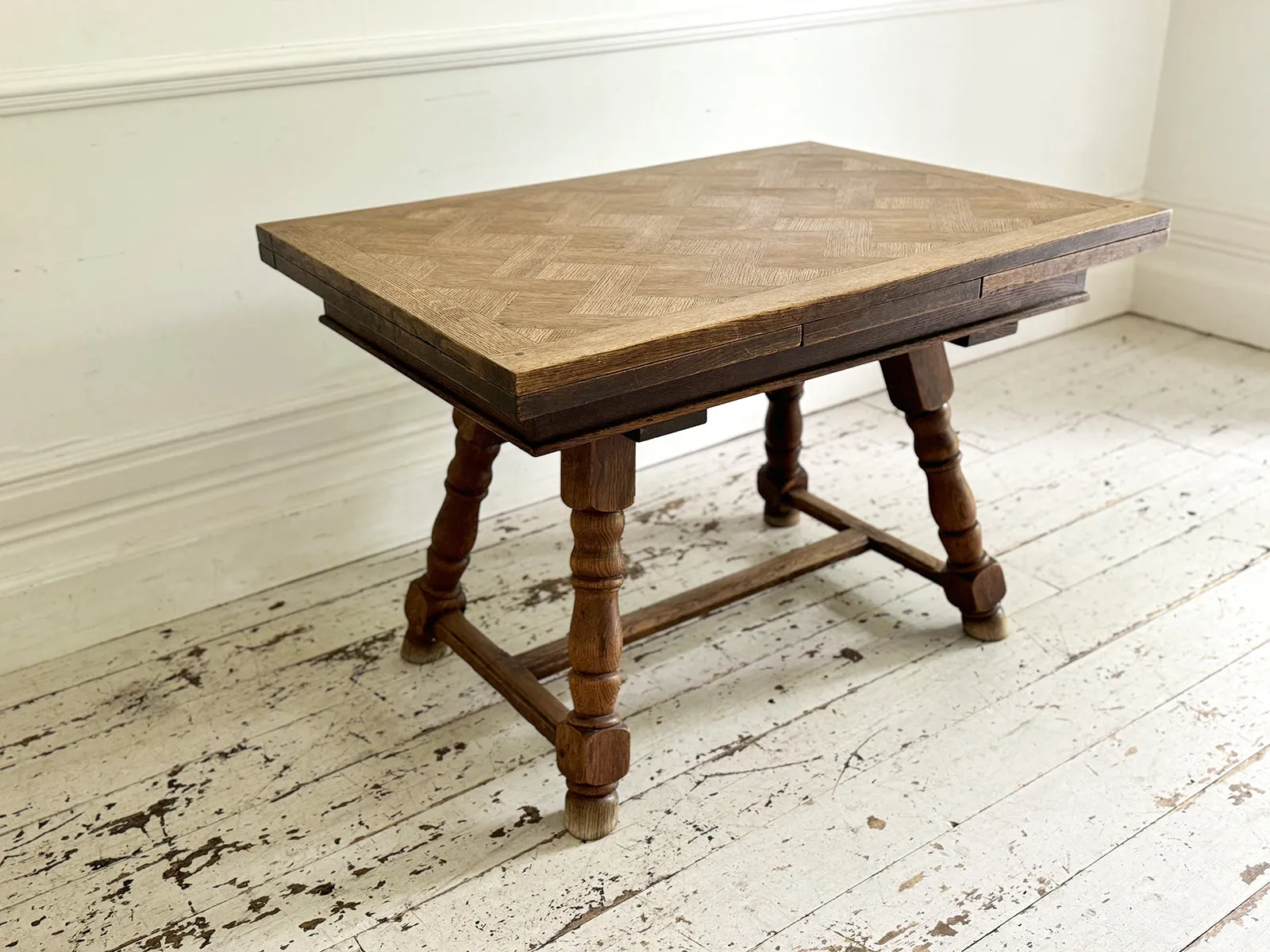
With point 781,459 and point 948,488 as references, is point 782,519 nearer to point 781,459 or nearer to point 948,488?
point 781,459

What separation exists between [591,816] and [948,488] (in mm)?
800

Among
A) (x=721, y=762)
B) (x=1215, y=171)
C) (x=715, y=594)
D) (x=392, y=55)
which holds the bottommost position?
(x=721, y=762)

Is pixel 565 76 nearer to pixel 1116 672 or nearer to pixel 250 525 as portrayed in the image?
pixel 250 525

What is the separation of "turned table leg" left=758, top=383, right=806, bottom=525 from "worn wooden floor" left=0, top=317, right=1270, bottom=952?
0.18 feet

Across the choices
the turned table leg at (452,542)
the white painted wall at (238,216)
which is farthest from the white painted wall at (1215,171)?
the turned table leg at (452,542)

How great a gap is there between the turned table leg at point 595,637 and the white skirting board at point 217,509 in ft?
2.92

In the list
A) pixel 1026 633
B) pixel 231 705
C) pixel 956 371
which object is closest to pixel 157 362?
pixel 231 705

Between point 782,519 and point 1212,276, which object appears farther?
point 1212,276

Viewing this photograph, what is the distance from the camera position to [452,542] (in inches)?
75.1

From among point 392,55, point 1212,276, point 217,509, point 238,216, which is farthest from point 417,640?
point 1212,276

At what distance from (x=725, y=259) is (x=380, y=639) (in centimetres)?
96

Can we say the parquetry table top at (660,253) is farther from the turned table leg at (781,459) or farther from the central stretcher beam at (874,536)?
the central stretcher beam at (874,536)

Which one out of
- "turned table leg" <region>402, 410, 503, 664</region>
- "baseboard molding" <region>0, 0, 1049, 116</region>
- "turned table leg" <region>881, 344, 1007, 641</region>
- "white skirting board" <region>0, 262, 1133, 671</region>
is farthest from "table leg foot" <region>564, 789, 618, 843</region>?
"baseboard molding" <region>0, 0, 1049, 116</region>

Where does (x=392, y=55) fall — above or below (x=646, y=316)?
above
